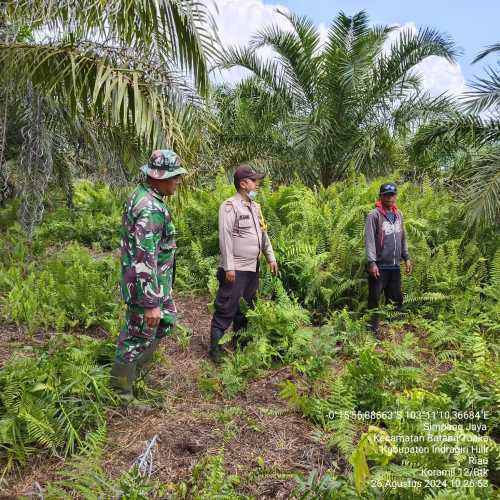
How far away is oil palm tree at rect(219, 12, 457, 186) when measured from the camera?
32.5 feet

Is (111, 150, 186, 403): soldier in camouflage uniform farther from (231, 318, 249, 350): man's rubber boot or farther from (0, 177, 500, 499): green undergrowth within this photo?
(231, 318, 249, 350): man's rubber boot

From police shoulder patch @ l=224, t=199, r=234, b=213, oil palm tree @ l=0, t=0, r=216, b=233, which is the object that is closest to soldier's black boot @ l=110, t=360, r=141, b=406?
police shoulder patch @ l=224, t=199, r=234, b=213

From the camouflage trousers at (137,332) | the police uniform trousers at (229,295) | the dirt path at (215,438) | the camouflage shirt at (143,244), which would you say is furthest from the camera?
the police uniform trousers at (229,295)

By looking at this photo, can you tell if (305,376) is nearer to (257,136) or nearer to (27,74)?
(27,74)

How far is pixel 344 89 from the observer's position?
10.1 m

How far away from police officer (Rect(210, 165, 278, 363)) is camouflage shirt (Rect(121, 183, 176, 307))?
0.97 meters

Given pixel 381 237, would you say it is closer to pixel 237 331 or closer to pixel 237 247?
pixel 237 247

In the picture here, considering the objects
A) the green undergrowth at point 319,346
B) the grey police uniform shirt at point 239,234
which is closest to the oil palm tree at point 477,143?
the green undergrowth at point 319,346

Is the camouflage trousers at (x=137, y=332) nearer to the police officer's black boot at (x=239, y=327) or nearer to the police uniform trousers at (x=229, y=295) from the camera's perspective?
the police uniform trousers at (x=229, y=295)

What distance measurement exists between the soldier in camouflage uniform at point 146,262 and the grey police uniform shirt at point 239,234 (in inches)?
33.0

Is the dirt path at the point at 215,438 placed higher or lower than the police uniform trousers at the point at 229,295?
lower

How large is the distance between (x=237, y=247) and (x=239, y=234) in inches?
4.8

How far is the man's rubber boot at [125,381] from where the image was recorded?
354cm

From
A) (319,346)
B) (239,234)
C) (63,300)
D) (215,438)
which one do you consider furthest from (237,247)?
(63,300)
